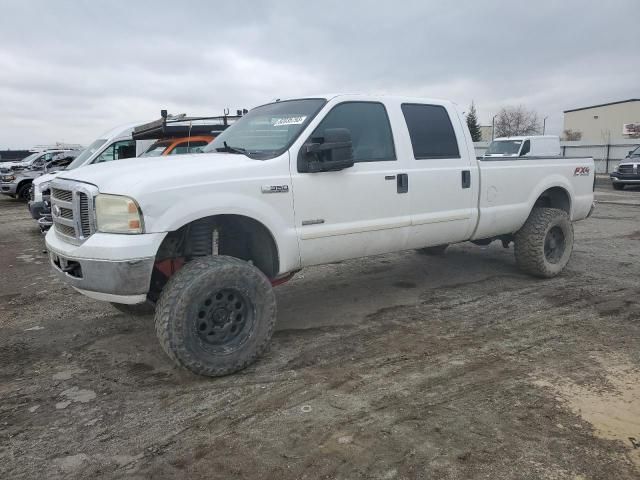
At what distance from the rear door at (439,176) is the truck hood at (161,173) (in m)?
1.69

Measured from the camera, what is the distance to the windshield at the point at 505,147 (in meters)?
19.4

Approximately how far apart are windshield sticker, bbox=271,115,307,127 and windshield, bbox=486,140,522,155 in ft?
54.6

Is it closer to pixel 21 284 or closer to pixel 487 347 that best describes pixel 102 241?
pixel 487 347

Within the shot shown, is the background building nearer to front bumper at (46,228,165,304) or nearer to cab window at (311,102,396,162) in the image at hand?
cab window at (311,102,396,162)

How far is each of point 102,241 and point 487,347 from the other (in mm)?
3007

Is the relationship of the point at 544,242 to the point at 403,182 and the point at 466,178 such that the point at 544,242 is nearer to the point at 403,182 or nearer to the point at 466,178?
the point at 466,178

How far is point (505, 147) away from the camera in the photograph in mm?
19750

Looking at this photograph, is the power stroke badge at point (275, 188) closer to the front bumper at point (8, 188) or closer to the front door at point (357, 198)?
the front door at point (357, 198)

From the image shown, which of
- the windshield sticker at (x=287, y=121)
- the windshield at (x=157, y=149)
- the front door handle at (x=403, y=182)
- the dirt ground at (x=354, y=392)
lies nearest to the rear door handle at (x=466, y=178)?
the front door handle at (x=403, y=182)

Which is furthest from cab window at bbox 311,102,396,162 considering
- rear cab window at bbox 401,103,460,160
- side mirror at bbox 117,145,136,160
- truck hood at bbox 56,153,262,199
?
side mirror at bbox 117,145,136,160

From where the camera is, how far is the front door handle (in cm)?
Result: 470

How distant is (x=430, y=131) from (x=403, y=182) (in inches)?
29.7

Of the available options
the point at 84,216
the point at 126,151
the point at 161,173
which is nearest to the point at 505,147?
the point at 126,151

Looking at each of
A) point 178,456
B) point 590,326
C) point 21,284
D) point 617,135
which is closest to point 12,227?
point 21,284
